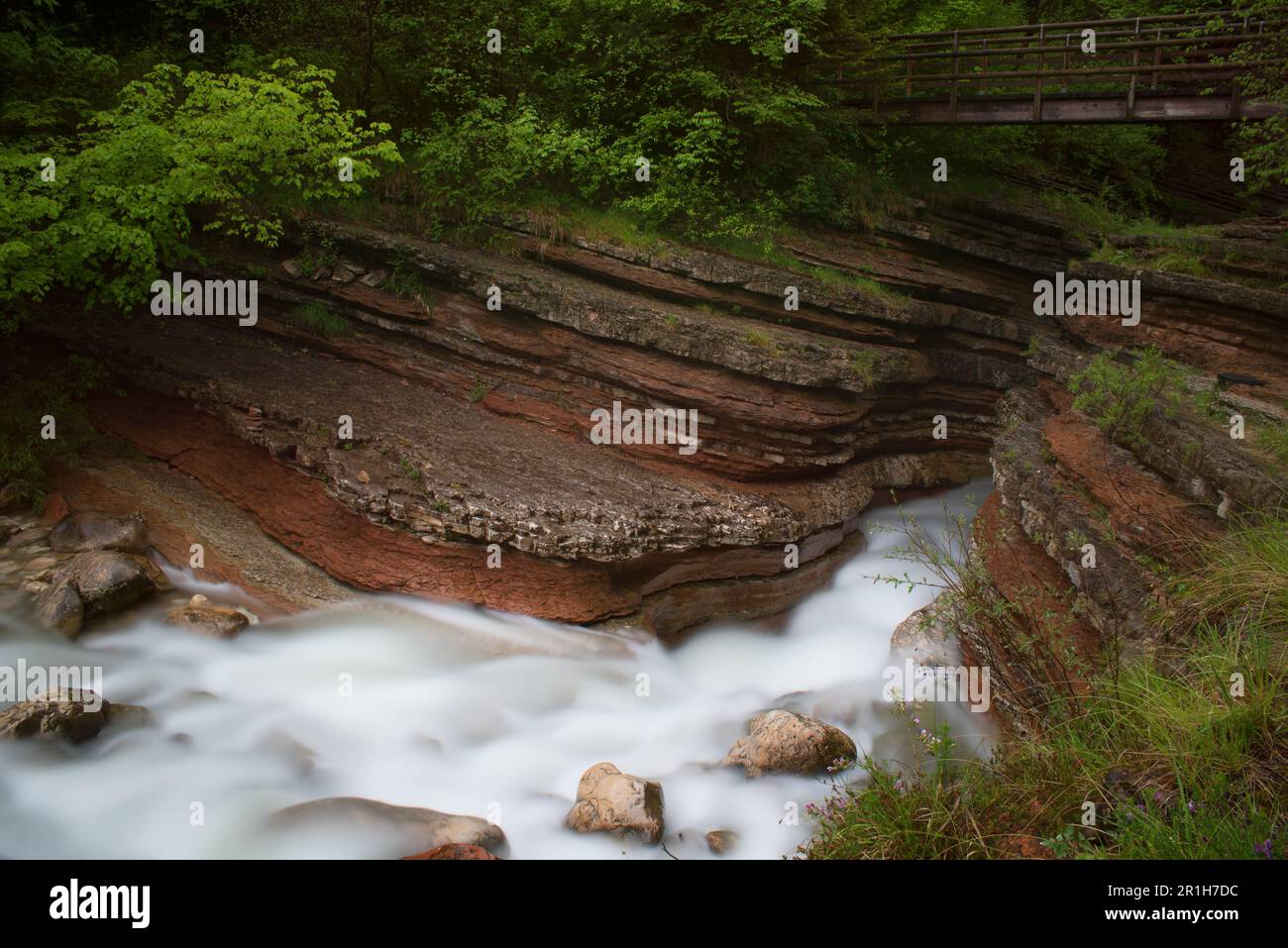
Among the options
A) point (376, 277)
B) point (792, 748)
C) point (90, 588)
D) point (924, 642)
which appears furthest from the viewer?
point (376, 277)

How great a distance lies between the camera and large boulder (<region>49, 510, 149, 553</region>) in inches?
388

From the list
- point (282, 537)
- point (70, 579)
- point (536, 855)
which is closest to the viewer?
point (536, 855)

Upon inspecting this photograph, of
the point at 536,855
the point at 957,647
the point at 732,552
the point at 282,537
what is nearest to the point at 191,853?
the point at 536,855

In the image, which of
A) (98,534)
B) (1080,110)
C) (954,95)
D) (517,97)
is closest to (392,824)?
(98,534)

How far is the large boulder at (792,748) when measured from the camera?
316 inches

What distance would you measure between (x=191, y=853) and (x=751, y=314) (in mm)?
10174

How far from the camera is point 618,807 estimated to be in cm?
731

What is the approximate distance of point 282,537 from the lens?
423 inches

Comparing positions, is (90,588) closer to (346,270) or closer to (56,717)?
(56,717)

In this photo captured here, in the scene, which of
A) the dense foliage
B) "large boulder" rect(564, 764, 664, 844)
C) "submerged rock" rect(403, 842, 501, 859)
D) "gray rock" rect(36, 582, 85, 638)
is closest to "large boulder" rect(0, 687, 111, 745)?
"gray rock" rect(36, 582, 85, 638)

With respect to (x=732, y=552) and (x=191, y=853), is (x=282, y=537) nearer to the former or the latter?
(x=191, y=853)

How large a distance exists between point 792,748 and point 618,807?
1.87m

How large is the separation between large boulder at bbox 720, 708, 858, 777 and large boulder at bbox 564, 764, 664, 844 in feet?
3.75

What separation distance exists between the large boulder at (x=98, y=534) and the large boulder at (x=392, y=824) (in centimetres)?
470
